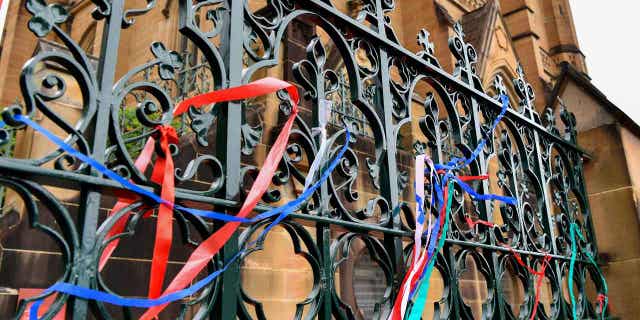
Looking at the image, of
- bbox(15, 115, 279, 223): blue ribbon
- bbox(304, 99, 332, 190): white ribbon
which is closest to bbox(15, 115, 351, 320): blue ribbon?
bbox(15, 115, 279, 223): blue ribbon

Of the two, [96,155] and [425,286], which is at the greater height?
[96,155]

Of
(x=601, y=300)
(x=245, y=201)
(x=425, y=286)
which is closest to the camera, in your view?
(x=245, y=201)

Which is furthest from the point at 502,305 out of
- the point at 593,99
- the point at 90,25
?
the point at 90,25

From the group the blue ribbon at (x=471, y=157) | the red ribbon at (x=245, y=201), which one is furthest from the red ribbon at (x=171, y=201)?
the blue ribbon at (x=471, y=157)

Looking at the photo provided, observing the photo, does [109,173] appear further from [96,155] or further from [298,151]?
[298,151]

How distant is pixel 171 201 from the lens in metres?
1.22

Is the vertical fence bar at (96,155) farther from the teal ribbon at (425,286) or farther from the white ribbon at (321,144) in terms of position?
the teal ribbon at (425,286)

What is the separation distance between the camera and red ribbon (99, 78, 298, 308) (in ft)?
3.75

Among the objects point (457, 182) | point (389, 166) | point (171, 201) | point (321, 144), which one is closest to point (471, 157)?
point (457, 182)

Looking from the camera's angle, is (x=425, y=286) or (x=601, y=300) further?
(x=601, y=300)

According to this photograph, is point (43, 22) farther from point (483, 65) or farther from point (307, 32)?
point (483, 65)

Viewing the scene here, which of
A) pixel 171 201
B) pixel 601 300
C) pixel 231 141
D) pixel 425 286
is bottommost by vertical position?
pixel 601 300

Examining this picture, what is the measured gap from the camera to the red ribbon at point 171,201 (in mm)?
1142

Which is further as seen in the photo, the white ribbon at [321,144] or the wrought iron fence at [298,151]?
the white ribbon at [321,144]
